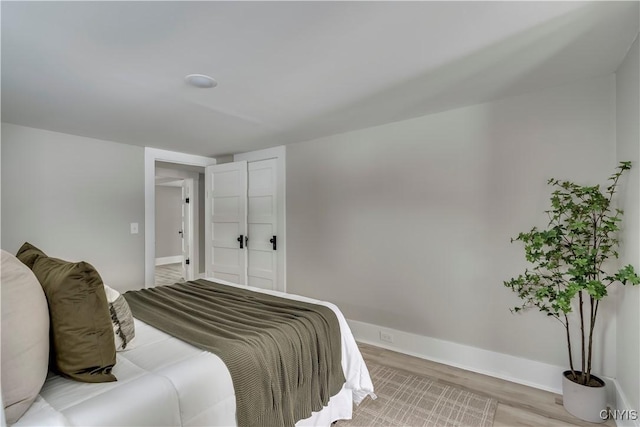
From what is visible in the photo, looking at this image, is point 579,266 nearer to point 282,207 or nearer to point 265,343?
point 265,343

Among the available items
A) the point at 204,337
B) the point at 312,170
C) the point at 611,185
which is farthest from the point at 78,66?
the point at 611,185

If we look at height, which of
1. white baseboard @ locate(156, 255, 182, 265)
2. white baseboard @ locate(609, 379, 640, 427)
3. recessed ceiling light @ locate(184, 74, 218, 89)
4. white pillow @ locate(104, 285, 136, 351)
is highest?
recessed ceiling light @ locate(184, 74, 218, 89)

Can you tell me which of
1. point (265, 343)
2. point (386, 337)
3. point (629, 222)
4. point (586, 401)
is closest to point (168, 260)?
point (386, 337)

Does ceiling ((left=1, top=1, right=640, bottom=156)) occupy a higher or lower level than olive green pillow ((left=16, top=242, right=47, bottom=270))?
higher

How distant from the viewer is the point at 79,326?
1.15 m

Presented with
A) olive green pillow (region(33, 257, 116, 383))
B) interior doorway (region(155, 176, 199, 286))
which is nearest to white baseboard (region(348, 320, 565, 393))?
olive green pillow (region(33, 257, 116, 383))

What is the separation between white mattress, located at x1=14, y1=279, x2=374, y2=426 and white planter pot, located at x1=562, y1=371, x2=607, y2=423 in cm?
209

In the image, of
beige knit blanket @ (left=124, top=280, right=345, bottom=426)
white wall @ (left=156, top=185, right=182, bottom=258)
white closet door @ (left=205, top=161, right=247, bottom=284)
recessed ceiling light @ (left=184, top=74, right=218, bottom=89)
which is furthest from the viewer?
white wall @ (left=156, top=185, right=182, bottom=258)

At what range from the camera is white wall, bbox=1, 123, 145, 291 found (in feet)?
9.48

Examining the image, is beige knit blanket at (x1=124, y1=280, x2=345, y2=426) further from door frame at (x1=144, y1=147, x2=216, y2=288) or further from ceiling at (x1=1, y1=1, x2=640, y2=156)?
door frame at (x1=144, y1=147, x2=216, y2=288)

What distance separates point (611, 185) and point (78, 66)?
11.3 feet

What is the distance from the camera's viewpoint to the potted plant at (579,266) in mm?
1834

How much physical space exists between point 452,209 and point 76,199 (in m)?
3.85

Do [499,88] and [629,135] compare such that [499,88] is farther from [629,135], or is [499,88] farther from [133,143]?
[133,143]
